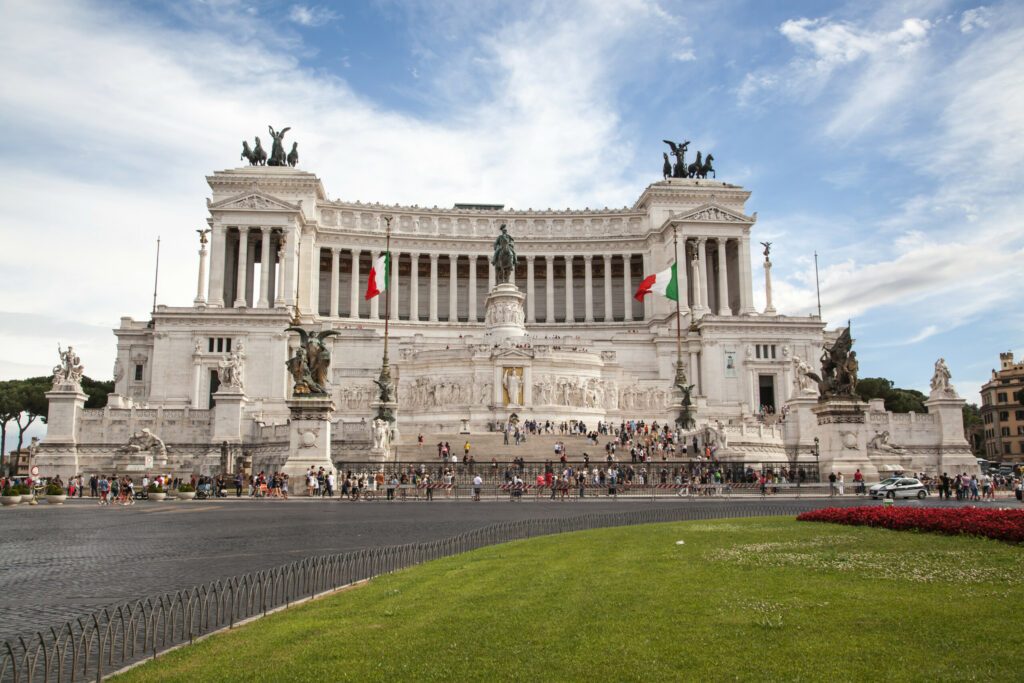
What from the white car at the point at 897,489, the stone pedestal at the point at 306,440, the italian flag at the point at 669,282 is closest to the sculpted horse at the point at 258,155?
the italian flag at the point at 669,282

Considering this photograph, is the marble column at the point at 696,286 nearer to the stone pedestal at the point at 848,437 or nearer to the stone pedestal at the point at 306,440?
the stone pedestal at the point at 848,437

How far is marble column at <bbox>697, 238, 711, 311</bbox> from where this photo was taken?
326 feet

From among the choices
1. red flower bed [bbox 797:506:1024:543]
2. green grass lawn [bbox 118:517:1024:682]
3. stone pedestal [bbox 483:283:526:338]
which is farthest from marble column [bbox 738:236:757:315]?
green grass lawn [bbox 118:517:1024:682]

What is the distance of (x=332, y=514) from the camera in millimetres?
30594

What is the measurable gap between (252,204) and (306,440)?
60501mm

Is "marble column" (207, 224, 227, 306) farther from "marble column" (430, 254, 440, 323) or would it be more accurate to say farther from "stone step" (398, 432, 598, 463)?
"stone step" (398, 432, 598, 463)

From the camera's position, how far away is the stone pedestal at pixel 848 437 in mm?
40844

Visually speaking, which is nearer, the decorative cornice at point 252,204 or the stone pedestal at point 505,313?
the stone pedestal at point 505,313

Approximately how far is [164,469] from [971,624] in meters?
53.4

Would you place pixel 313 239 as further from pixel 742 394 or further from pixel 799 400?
pixel 799 400

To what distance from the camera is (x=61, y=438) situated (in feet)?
186

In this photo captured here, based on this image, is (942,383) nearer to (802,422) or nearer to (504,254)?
(802,422)

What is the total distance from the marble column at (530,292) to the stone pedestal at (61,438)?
61.0 meters

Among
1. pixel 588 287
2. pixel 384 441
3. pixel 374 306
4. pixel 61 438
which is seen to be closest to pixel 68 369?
pixel 61 438
